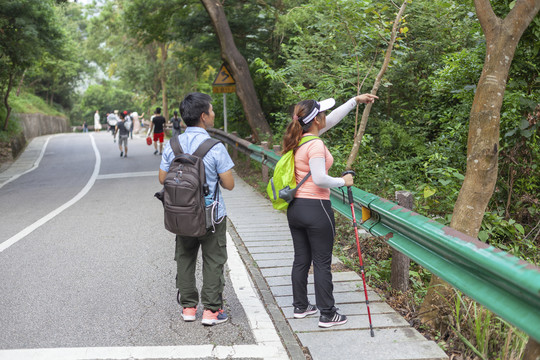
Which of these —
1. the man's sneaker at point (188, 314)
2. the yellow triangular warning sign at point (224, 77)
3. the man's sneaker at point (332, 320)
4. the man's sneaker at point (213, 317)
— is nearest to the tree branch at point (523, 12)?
the man's sneaker at point (332, 320)

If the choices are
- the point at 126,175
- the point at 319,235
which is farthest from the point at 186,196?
the point at 126,175

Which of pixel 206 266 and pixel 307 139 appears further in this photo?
pixel 206 266

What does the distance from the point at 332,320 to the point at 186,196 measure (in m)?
1.52

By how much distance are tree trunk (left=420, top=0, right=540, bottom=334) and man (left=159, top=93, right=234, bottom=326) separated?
1.73m

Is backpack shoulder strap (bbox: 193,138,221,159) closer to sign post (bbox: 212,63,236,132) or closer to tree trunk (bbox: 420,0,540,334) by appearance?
tree trunk (bbox: 420,0,540,334)

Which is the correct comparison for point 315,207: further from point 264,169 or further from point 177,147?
point 264,169

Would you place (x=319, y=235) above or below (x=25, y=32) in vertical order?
below

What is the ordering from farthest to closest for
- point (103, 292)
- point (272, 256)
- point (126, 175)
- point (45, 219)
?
1. point (126, 175)
2. point (45, 219)
3. point (272, 256)
4. point (103, 292)

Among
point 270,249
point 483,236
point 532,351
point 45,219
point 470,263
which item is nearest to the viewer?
point 532,351

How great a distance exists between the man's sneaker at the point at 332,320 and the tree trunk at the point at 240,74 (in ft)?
38.7

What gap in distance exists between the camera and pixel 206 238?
4422mm

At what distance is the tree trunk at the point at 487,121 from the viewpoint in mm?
4246

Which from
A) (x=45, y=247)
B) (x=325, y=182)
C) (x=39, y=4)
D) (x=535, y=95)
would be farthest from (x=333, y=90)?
(x=39, y=4)

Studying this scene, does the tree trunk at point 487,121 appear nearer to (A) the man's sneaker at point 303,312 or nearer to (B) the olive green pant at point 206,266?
(A) the man's sneaker at point 303,312
